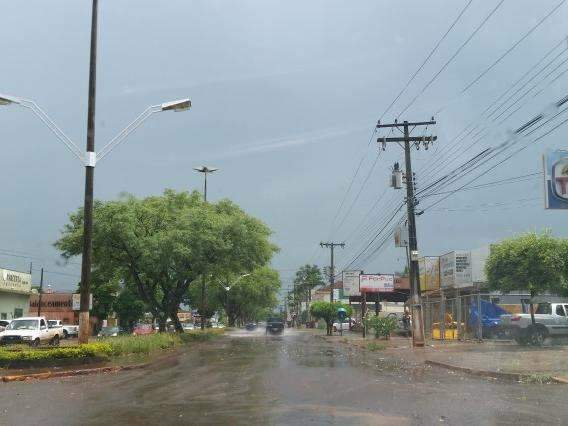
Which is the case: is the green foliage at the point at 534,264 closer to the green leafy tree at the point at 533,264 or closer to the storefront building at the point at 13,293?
the green leafy tree at the point at 533,264

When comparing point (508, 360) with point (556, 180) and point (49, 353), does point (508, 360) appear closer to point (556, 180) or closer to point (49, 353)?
point (556, 180)

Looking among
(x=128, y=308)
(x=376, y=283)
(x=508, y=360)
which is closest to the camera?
(x=508, y=360)

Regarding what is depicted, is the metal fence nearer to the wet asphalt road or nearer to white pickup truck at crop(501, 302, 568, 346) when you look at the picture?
white pickup truck at crop(501, 302, 568, 346)

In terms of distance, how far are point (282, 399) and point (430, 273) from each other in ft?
125

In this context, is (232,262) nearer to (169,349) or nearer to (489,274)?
(169,349)

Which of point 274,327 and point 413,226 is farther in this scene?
point 274,327

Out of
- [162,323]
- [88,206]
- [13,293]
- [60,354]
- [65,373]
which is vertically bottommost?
[65,373]

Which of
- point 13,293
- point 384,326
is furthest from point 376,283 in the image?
point 13,293

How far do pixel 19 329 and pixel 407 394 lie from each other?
2643cm

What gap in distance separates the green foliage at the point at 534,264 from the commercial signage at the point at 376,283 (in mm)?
23705

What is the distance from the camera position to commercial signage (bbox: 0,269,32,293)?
5375cm

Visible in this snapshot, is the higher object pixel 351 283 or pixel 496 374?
pixel 351 283

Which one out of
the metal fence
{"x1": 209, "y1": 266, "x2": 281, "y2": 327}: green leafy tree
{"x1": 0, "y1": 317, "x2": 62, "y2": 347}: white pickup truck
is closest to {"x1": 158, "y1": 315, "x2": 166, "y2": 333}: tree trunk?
{"x1": 0, "y1": 317, "x2": 62, "y2": 347}: white pickup truck

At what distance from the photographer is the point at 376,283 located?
168 ft
